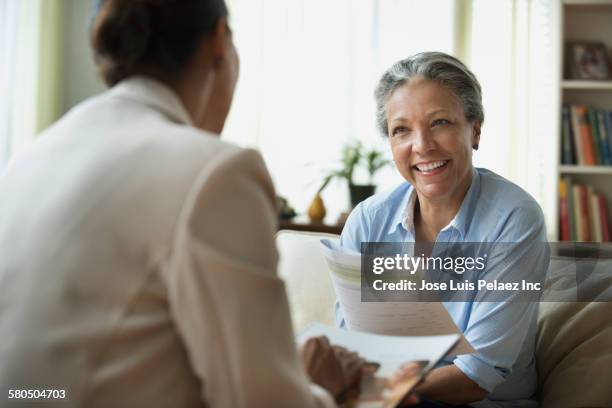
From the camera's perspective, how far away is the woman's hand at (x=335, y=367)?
40.8 inches

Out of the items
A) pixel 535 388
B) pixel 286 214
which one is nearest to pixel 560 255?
pixel 535 388

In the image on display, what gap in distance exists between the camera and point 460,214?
5.34 ft

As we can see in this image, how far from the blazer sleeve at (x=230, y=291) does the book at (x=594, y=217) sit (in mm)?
3228

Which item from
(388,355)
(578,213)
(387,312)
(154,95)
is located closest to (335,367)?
(388,355)

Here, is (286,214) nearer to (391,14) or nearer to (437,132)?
(391,14)

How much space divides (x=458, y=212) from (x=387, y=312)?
507 mm

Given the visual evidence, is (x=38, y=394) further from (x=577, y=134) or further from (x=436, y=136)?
(x=577, y=134)

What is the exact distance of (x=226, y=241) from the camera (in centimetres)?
75

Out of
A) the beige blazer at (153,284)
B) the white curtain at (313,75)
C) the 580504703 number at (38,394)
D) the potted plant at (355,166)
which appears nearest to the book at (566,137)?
the white curtain at (313,75)

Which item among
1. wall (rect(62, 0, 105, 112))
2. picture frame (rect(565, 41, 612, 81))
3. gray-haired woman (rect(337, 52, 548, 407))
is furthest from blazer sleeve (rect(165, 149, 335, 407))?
wall (rect(62, 0, 105, 112))

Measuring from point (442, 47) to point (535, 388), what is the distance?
107 inches

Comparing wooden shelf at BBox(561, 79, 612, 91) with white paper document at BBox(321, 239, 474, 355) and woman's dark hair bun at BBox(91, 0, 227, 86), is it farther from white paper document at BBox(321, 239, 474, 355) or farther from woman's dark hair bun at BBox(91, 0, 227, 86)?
woman's dark hair bun at BBox(91, 0, 227, 86)

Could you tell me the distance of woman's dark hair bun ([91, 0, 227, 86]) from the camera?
0.88 metres

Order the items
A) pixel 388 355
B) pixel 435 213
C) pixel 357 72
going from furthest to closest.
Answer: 1. pixel 357 72
2. pixel 435 213
3. pixel 388 355
